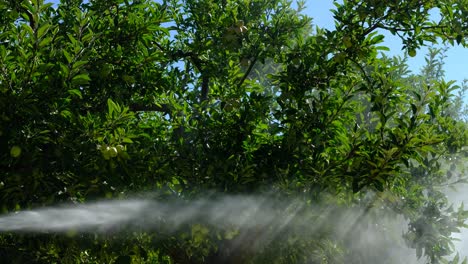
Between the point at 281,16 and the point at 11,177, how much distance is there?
139 inches

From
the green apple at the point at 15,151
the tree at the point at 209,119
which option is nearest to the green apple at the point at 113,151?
the tree at the point at 209,119

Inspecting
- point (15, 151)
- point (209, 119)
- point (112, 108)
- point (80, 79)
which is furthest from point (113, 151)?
point (209, 119)

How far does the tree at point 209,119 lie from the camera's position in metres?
4.64

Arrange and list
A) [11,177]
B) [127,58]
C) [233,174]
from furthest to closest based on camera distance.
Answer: [127,58] < [233,174] < [11,177]

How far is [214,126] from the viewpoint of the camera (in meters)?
5.36

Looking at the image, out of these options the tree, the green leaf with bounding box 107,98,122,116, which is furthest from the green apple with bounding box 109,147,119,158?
the green leaf with bounding box 107,98,122,116

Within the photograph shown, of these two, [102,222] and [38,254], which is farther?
[38,254]

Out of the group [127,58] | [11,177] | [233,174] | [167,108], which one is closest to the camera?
[11,177]

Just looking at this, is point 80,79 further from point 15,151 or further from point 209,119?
point 209,119

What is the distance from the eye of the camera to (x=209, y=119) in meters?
5.36

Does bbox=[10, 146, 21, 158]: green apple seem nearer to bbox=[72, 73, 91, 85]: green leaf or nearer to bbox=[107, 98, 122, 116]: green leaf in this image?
bbox=[72, 73, 91, 85]: green leaf

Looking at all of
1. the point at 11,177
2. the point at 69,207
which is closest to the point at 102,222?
the point at 69,207

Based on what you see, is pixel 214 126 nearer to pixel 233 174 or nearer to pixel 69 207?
pixel 233 174

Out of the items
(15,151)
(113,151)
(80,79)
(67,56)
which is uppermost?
(67,56)
